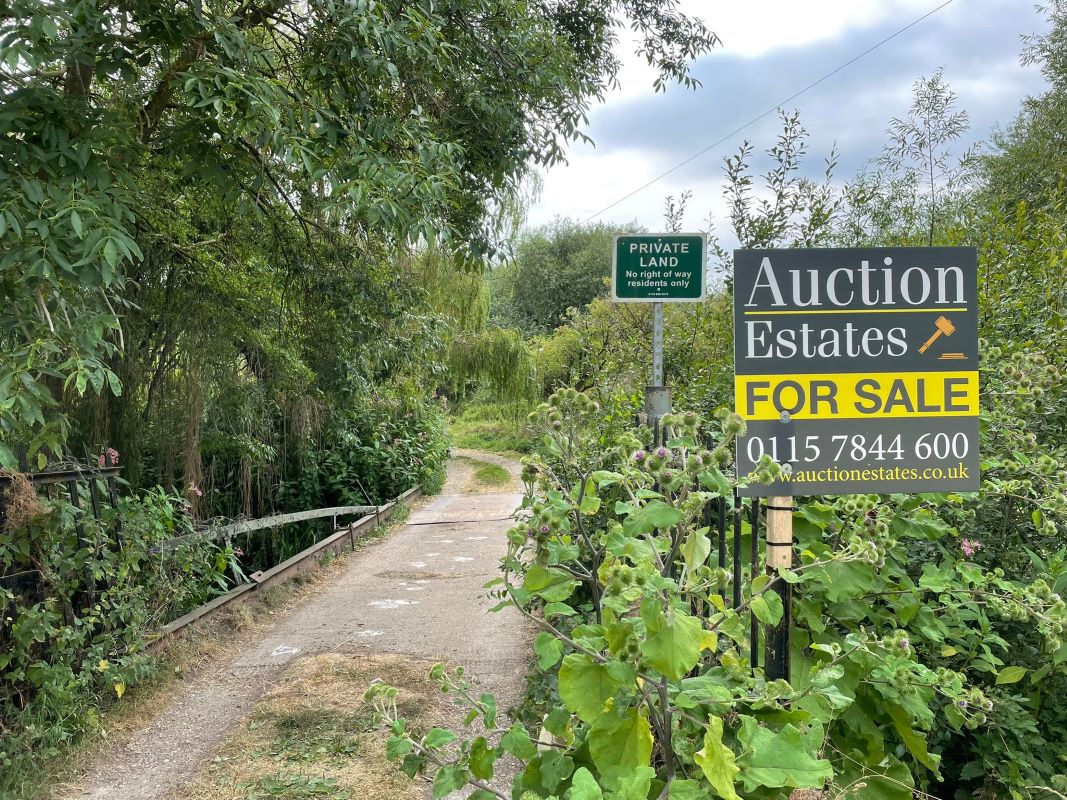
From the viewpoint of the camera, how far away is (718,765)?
4.37ft

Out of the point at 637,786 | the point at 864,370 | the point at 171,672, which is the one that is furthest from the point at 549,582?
the point at 171,672

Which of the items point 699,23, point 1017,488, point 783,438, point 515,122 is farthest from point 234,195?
point 699,23

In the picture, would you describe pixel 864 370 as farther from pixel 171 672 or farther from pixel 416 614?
pixel 416 614

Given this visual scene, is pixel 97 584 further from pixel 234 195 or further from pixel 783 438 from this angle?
pixel 783 438

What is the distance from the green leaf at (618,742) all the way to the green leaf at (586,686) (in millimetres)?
29

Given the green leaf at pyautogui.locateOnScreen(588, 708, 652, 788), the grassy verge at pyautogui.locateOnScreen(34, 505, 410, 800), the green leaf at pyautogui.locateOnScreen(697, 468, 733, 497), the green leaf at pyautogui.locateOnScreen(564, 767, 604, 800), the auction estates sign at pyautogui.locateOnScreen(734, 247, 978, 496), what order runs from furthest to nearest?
the grassy verge at pyautogui.locateOnScreen(34, 505, 410, 800) < the auction estates sign at pyautogui.locateOnScreen(734, 247, 978, 496) < the green leaf at pyautogui.locateOnScreen(697, 468, 733, 497) < the green leaf at pyautogui.locateOnScreen(588, 708, 652, 788) < the green leaf at pyautogui.locateOnScreen(564, 767, 604, 800)

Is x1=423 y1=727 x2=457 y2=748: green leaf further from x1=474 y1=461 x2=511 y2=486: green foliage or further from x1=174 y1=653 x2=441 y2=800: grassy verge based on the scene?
x1=474 y1=461 x2=511 y2=486: green foliage

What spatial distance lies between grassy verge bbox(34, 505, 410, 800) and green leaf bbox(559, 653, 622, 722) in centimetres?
301

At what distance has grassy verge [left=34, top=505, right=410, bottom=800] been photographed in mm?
3406

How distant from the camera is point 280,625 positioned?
5.88 m

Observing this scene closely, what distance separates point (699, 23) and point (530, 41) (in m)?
2.98

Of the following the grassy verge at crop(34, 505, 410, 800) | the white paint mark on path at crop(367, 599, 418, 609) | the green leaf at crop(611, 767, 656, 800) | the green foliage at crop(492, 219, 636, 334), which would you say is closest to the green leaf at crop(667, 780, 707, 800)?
the green leaf at crop(611, 767, 656, 800)

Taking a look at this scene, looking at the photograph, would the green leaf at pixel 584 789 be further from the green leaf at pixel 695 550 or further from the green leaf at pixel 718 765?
the green leaf at pixel 695 550

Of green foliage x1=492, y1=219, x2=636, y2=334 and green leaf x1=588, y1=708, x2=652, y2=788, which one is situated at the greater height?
green foliage x1=492, y1=219, x2=636, y2=334
